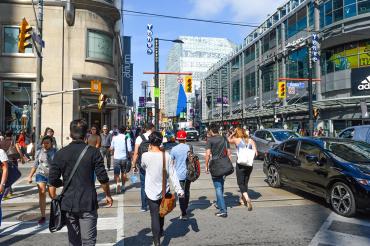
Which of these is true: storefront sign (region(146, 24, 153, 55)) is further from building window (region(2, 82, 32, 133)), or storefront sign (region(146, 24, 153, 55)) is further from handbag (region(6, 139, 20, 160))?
handbag (region(6, 139, 20, 160))

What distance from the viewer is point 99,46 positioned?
28578mm

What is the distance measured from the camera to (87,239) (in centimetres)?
391

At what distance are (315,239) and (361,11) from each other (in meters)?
31.9

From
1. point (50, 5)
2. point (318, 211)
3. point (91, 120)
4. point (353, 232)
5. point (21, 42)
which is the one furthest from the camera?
point (91, 120)

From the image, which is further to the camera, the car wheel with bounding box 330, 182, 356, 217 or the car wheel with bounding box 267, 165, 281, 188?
the car wheel with bounding box 267, 165, 281, 188

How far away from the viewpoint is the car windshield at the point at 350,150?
7586 millimetres

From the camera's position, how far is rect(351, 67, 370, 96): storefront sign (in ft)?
104

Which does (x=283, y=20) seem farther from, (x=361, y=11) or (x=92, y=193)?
(x=92, y=193)

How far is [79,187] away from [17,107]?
2448 cm

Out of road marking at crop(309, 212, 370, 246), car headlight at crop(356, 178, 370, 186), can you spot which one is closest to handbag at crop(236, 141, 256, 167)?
road marking at crop(309, 212, 370, 246)

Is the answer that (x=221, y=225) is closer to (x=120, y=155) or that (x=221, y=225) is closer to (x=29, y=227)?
(x=29, y=227)

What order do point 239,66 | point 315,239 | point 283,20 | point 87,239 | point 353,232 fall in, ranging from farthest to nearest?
point 239,66 < point 283,20 < point 353,232 < point 315,239 < point 87,239

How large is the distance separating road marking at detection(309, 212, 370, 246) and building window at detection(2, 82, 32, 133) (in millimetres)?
23718

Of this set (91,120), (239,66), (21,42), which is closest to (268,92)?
(239,66)
